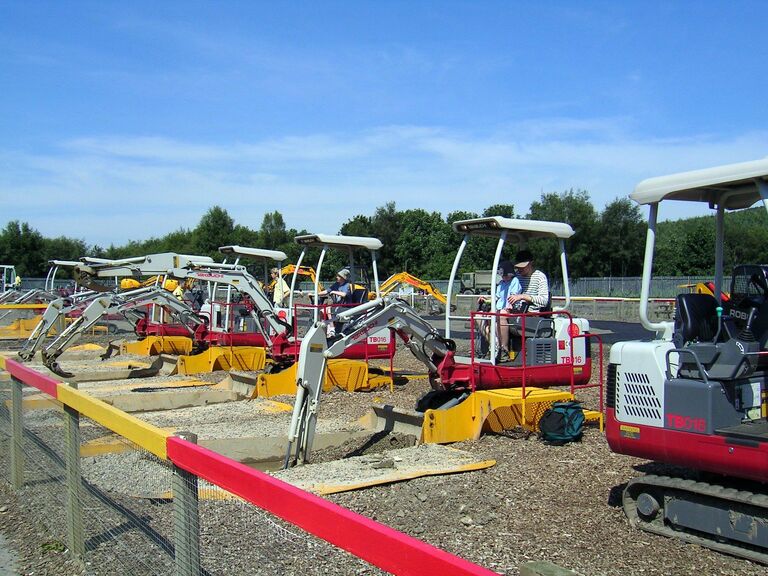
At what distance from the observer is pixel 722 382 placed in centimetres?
552

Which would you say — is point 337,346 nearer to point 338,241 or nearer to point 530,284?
point 530,284

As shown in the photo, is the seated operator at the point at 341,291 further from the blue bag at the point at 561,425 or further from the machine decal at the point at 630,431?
the machine decal at the point at 630,431

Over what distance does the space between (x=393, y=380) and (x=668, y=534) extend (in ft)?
29.1

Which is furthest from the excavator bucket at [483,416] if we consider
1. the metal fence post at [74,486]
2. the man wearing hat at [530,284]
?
the metal fence post at [74,486]

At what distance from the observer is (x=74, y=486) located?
5.27 meters

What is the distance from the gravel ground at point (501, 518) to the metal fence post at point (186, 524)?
138 mm

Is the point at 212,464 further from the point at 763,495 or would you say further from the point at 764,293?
the point at 764,293

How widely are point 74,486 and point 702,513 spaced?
14.6ft

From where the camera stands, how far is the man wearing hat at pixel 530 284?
396 inches

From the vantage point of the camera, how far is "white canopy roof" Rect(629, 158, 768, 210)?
542cm

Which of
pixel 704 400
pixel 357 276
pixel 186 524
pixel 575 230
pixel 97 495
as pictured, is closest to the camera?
pixel 186 524

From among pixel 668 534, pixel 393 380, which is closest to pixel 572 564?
pixel 668 534

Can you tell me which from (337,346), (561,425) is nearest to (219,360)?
(337,346)

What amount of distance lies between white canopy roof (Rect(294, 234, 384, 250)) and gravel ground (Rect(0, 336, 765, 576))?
5395 millimetres
